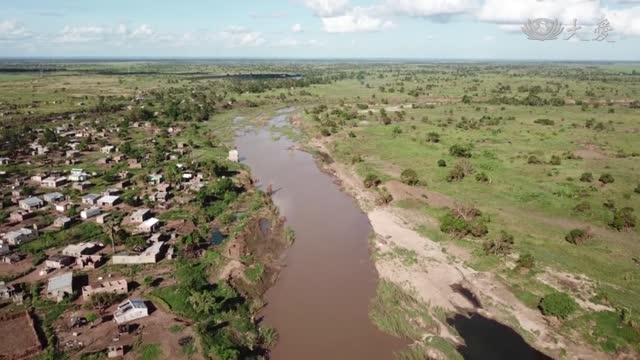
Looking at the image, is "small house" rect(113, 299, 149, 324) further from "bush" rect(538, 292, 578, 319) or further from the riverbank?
"bush" rect(538, 292, 578, 319)

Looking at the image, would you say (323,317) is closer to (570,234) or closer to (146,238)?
(146,238)

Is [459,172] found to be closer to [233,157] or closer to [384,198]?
[384,198]

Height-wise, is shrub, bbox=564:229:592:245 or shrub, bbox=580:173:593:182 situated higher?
shrub, bbox=580:173:593:182

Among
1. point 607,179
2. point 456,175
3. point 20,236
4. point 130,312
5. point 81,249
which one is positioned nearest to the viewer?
Answer: point 130,312

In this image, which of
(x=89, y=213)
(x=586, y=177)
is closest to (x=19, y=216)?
(x=89, y=213)

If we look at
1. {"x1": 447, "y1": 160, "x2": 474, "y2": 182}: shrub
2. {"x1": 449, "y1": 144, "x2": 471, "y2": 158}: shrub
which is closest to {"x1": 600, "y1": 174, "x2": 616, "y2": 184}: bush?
{"x1": 447, "y1": 160, "x2": 474, "y2": 182}: shrub

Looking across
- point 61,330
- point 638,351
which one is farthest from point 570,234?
point 61,330

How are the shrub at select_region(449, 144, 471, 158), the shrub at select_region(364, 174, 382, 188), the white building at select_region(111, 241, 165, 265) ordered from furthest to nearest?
the shrub at select_region(449, 144, 471, 158) → the shrub at select_region(364, 174, 382, 188) → the white building at select_region(111, 241, 165, 265)
